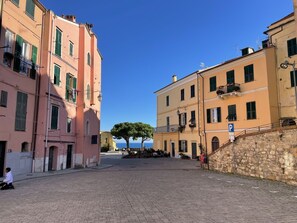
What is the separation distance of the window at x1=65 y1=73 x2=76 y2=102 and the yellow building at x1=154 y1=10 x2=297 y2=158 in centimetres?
1433

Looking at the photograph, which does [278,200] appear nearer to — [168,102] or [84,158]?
[84,158]

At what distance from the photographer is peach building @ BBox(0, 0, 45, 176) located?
1678 cm

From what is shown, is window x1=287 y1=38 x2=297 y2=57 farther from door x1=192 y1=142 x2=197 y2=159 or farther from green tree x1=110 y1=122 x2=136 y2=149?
green tree x1=110 y1=122 x2=136 y2=149

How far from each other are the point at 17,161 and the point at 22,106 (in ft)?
12.4

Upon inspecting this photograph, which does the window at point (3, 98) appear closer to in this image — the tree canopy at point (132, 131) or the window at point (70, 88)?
the window at point (70, 88)

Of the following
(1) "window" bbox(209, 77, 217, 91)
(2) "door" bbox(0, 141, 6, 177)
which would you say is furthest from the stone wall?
(2) "door" bbox(0, 141, 6, 177)

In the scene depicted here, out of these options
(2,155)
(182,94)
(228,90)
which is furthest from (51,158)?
(182,94)

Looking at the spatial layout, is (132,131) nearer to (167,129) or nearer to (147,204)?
(167,129)

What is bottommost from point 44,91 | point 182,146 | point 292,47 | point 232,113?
point 182,146

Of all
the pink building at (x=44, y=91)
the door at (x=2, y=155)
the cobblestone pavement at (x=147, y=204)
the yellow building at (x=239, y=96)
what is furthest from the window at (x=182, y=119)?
the door at (x=2, y=155)

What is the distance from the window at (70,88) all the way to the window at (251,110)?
17.2 metres

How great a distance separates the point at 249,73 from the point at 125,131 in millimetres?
43510

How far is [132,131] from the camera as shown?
65.9 m

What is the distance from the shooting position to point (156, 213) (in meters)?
8.26
